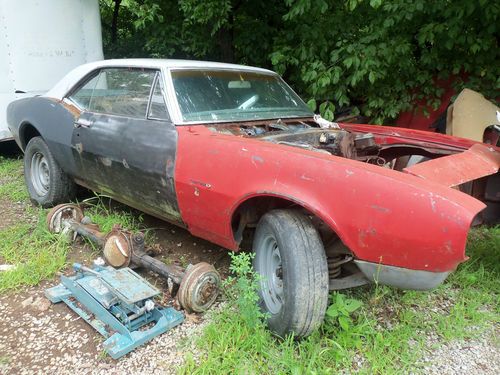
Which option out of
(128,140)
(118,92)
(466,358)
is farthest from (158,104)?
(466,358)

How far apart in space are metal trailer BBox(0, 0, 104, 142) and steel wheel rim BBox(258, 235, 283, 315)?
4.62 meters

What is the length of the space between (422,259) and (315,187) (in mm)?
568

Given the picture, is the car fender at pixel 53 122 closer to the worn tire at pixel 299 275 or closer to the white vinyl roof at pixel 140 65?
the white vinyl roof at pixel 140 65

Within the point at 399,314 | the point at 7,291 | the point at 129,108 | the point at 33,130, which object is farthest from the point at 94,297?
the point at 33,130

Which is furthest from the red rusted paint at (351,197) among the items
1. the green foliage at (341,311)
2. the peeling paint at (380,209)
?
the green foliage at (341,311)

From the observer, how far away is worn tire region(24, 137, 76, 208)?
3.81 meters

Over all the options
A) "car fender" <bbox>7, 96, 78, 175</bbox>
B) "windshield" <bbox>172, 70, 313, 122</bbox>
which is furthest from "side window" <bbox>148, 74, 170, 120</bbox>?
"car fender" <bbox>7, 96, 78, 175</bbox>

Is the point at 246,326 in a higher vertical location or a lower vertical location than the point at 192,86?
lower

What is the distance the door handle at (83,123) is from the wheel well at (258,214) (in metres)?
1.56

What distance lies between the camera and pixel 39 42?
17.9ft

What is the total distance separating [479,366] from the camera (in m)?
2.07

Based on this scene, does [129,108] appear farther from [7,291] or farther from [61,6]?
[61,6]

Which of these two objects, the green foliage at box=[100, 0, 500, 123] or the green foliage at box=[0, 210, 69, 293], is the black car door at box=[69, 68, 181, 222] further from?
the green foliage at box=[100, 0, 500, 123]

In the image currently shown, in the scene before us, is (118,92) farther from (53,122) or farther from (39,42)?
(39,42)
